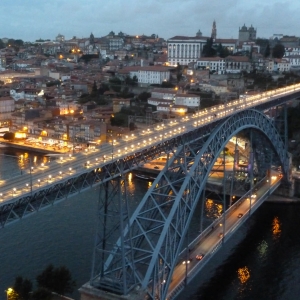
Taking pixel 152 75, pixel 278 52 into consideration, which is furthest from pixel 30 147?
pixel 278 52

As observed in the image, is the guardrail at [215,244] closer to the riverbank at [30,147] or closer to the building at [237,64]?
the riverbank at [30,147]

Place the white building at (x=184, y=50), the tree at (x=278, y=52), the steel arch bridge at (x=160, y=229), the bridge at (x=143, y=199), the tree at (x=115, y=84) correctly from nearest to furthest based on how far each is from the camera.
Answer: the bridge at (x=143, y=199), the steel arch bridge at (x=160, y=229), the tree at (x=115, y=84), the tree at (x=278, y=52), the white building at (x=184, y=50)

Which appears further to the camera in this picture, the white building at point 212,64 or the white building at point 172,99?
the white building at point 212,64

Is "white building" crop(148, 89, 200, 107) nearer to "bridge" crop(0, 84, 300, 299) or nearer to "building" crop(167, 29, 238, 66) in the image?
"building" crop(167, 29, 238, 66)

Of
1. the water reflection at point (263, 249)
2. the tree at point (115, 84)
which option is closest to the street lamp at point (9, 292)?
the water reflection at point (263, 249)

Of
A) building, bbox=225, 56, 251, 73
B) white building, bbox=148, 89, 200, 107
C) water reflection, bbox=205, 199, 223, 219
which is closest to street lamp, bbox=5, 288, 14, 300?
water reflection, bbox=205, 199, 223, 219

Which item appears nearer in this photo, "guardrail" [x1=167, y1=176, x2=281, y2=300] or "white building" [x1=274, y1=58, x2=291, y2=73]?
"guardrail" [x1=167, y1=176, x2=281, y2=300]

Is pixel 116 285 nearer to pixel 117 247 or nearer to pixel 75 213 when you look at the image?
pixel 117 247

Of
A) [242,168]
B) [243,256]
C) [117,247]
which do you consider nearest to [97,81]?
[242,168]
